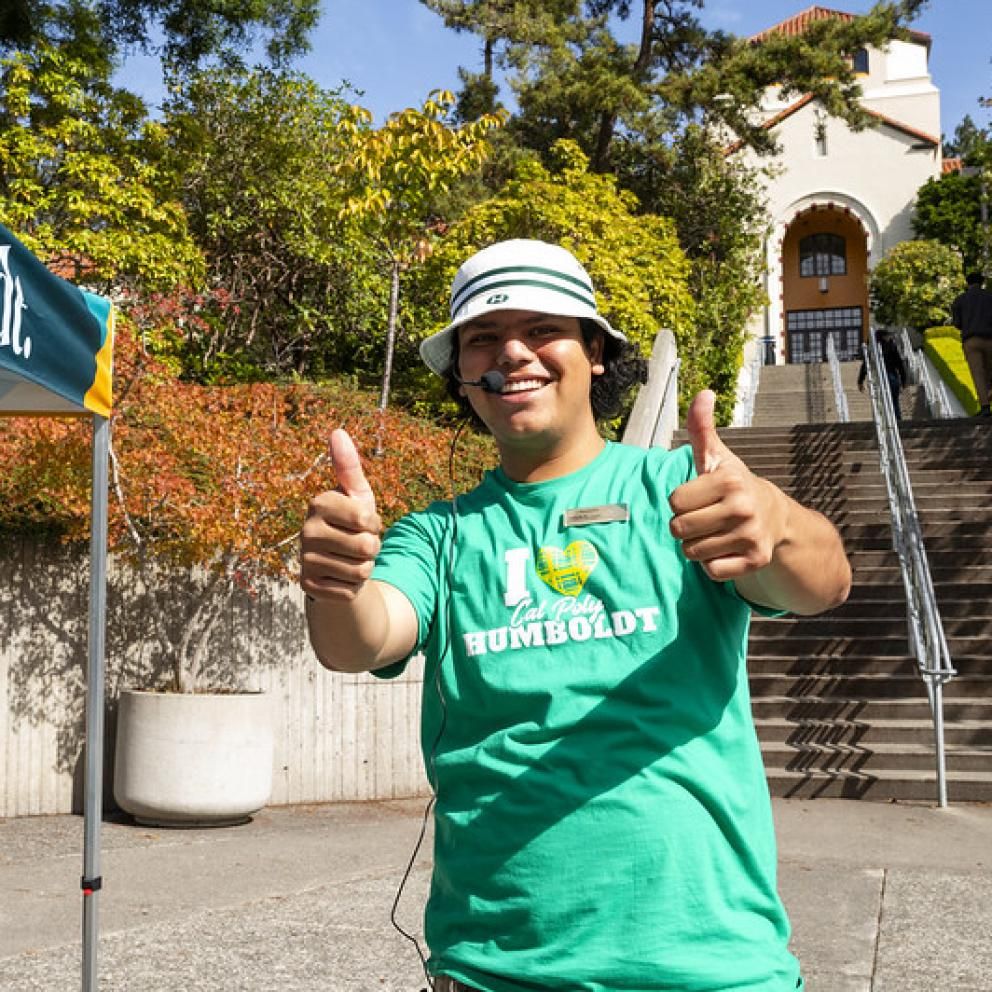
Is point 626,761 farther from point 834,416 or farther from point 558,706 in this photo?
point 834,416

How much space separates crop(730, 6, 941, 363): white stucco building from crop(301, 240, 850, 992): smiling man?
39.8m

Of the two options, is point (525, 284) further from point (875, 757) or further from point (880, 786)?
point (875, 757)

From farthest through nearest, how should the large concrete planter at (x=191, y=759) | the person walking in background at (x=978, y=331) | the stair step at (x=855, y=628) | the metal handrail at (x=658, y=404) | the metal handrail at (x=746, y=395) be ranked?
the metal handrail at (x=746, y=395)
the person walking in background at (x=978, y=331)
the metal handrail at (x=658, y=404)
the stair step at (x=855, y=628)
the large concrete planter at (x=191, y=759)

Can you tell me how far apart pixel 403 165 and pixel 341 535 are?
1184 centimetres

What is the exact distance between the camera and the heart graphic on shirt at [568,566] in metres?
1.84

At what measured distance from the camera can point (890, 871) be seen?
21.0 ft

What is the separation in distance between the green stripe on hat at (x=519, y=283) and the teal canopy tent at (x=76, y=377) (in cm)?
229

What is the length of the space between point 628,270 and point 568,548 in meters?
14.3

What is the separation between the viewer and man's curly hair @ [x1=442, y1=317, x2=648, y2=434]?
2297 millimetres

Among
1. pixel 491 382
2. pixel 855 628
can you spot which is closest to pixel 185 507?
pixel 855 628

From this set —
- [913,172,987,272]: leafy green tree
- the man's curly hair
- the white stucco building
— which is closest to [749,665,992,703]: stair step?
the man's curly hair

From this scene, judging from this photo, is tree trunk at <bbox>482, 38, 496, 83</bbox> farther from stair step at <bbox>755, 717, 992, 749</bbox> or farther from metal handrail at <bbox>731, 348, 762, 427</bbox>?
stair step at <bbox>755, 717, 992, 749</bbox>

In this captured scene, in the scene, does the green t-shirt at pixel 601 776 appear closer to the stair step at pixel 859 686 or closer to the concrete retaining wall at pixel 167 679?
the concrete retaining wall at pixel 167 679

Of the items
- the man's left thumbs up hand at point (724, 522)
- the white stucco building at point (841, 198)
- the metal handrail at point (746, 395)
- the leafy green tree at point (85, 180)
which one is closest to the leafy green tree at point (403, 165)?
the leafy green tree at point (85, 180)
